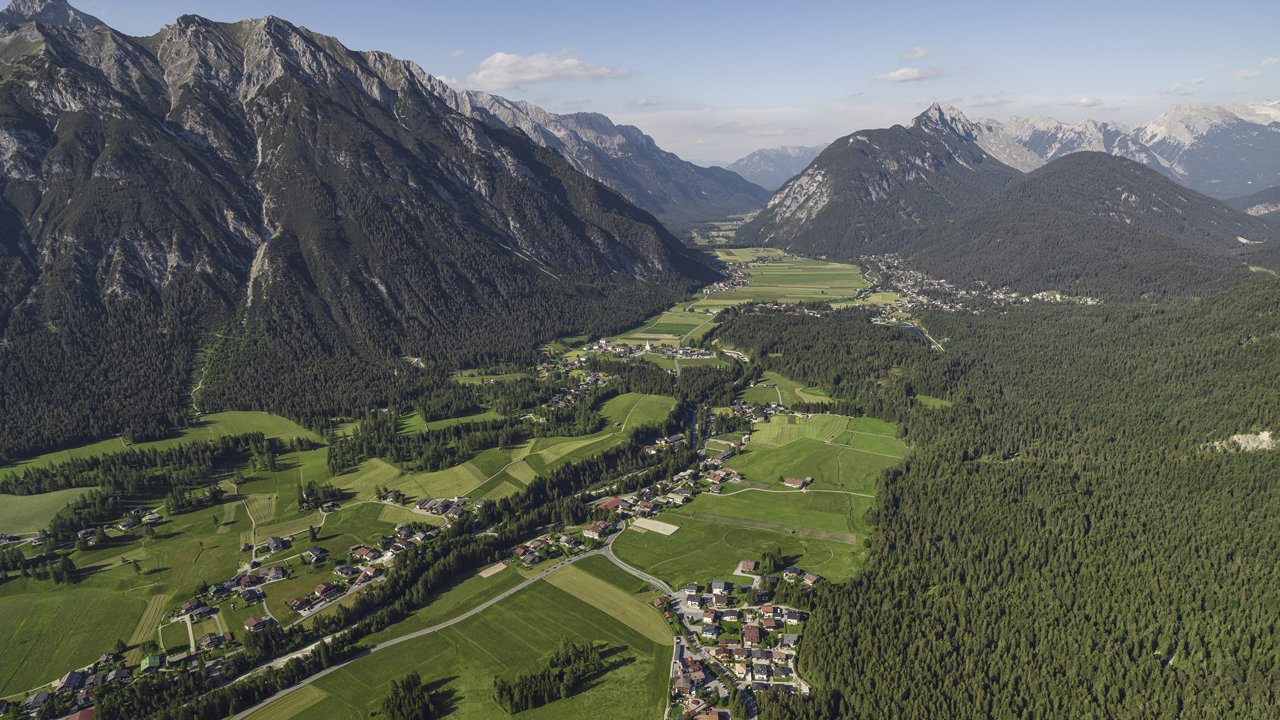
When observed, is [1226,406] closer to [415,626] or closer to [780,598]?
[780,598]

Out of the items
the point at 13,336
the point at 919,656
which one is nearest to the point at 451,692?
the point at 919,656

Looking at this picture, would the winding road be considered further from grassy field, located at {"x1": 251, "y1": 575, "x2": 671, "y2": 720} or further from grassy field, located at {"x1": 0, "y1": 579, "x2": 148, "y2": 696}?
grassy field, located at {"x1": 0, "y1": 579, "x2": 148, "y2": 696}

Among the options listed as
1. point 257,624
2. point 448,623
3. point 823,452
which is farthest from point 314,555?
point 823,452

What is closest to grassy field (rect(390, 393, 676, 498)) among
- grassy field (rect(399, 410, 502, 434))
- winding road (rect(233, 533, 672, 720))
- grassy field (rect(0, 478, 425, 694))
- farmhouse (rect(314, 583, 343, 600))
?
grassy field (rect(0, 478, 425, 694))

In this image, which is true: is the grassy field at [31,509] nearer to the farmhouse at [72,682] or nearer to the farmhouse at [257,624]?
the farmhouse at [72,682]

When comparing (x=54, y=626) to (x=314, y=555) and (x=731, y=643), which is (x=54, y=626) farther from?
(x=731, y=643)
